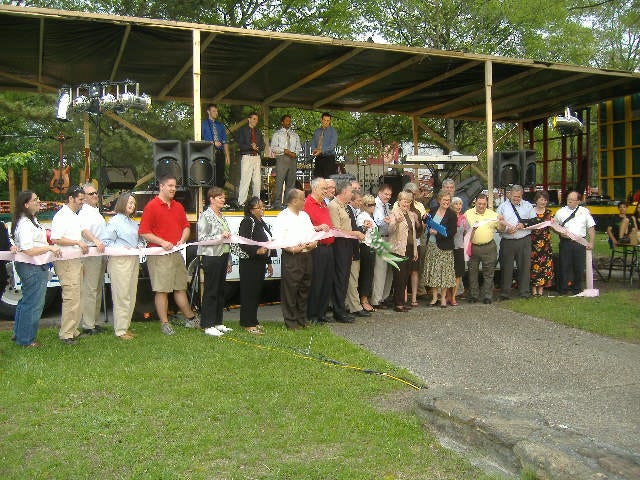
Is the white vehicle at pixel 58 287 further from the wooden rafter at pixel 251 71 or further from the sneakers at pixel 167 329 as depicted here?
the wooden rafter at pixel 251 71

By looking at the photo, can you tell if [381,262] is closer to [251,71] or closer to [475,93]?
[251,71]

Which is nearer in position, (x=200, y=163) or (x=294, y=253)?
(x=294, y=253)

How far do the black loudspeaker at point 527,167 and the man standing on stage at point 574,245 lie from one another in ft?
3.77

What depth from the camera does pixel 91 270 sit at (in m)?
8.55

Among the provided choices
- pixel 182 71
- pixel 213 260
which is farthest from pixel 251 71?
pixel 213 260

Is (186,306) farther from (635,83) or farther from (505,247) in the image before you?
(635,83)

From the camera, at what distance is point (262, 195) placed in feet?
46.6

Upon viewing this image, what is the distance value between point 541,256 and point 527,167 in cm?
194

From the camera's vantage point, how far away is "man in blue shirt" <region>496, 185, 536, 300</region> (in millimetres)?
11062

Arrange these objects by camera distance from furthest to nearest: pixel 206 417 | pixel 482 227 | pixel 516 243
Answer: pixel 516 243, pixel 482 227, pixel 206 417

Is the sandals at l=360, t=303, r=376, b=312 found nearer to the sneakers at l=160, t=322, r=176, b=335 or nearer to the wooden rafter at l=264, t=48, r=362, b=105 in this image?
the sneakers at l=160, t=322, r=176, b=335

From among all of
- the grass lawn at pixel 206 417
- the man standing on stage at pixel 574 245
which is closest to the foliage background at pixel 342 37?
the man standing on stage at pixel 574 245

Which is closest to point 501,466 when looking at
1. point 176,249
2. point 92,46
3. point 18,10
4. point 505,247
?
point 176,249

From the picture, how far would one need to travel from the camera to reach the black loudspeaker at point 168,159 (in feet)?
31.9
